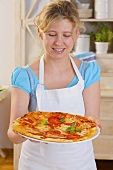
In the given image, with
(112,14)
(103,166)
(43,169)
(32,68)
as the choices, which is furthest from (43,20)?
(103,166)

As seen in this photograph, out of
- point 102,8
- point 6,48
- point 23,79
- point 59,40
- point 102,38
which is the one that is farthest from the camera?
point 6,48

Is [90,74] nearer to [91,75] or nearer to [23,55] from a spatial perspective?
[91,75]

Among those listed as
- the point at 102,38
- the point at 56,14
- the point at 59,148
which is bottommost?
the point at 59,148

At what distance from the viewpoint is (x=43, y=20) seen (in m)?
1.52

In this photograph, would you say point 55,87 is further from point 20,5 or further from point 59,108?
point 20,5

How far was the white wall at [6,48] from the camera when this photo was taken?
11.6ft

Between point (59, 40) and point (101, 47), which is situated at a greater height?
point (59, 40)

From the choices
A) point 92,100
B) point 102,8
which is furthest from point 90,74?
point 102,8

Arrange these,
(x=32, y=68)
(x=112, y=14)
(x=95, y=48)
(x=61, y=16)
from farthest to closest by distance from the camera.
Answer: (x=95, y=48)
(x=112, y=14)
(x=32, y=68)
(x=61, y=16)

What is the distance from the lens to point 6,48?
11.7 feet

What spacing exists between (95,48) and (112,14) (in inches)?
14.5

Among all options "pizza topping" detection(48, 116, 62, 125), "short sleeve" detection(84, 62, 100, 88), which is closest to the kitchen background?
"short sleeve" detection(84, 62, 100, 88)

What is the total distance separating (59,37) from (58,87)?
26 cm

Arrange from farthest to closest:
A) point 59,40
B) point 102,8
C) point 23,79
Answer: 1. point 102,8
2. point 23,79
3. point 59,40
